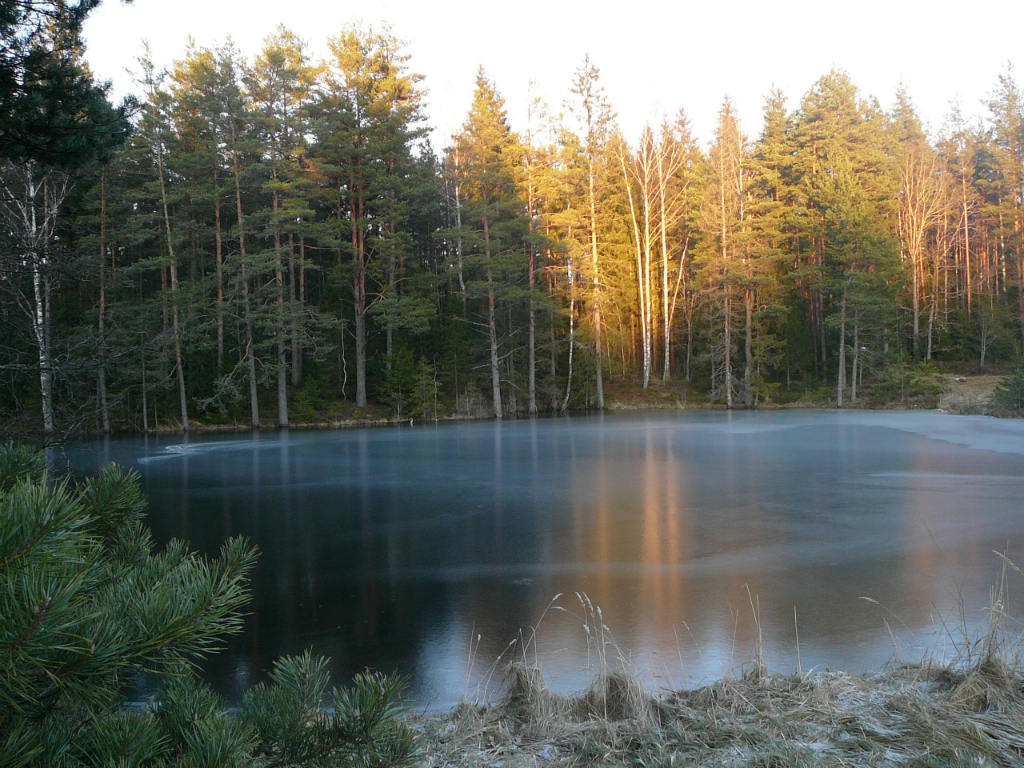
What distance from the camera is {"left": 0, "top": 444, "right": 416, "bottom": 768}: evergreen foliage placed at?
46.6 inches

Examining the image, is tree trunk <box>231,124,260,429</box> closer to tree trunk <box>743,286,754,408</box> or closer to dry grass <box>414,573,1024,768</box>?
tree trunk <box>743,286,754,408</box>

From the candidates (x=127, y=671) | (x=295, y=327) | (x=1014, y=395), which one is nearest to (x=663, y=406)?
(x=1014, y=395)

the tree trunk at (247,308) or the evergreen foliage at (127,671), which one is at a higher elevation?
the tree trunk at (247,308)

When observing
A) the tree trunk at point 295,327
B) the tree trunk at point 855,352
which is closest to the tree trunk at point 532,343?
the tree trunk at point 295,327

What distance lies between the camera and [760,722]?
122 inches

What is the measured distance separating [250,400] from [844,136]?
96.4ft

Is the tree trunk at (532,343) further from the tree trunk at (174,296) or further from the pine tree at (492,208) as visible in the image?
the tree trunk at (174,296)

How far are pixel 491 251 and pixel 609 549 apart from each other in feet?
78.1

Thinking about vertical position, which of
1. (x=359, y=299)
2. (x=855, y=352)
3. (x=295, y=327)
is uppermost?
(x=359, y=299)

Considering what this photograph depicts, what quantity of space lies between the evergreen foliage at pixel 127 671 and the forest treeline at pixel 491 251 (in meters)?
23.5

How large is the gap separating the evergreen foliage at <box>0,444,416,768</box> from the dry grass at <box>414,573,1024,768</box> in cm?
135

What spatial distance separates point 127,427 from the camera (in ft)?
88.2

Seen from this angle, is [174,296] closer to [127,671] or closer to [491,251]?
[491,251]

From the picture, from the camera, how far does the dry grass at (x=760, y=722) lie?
273 centimetres
